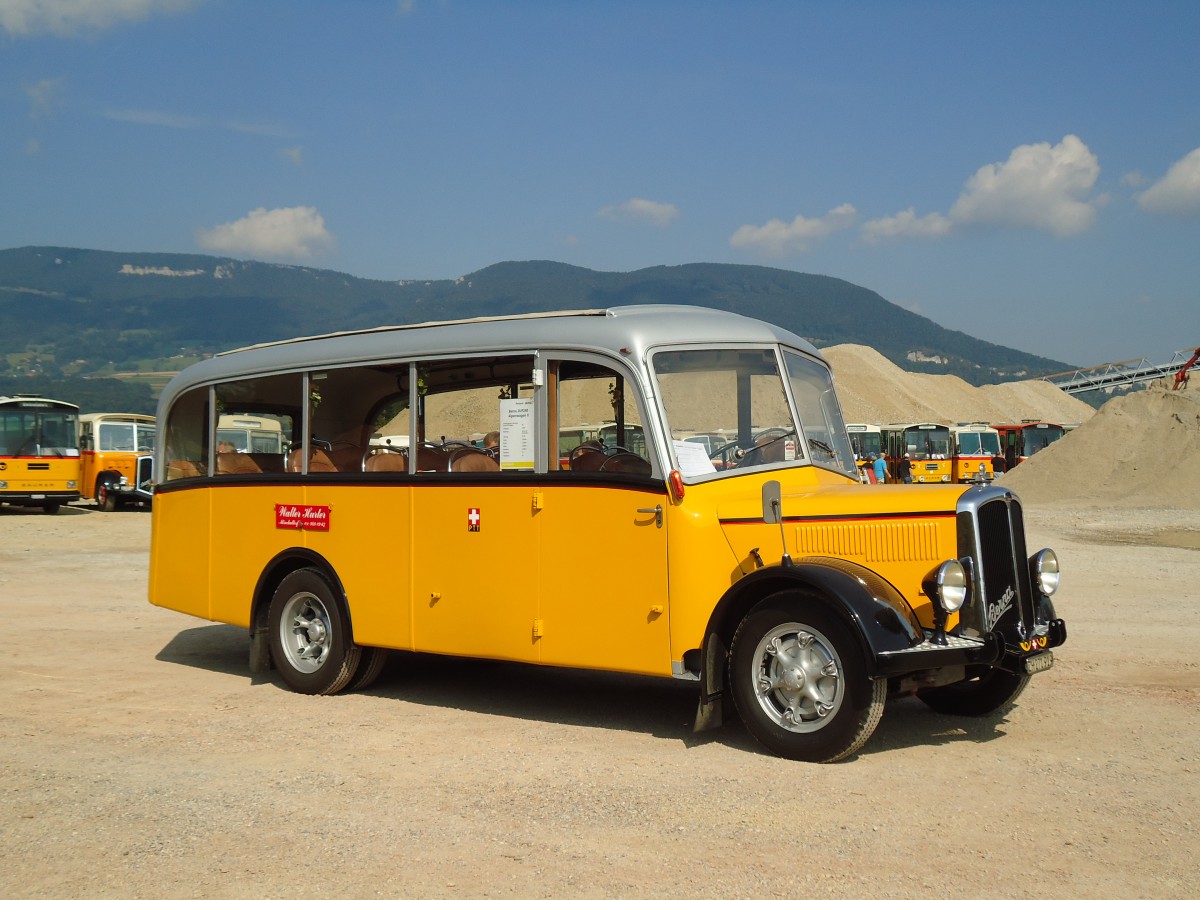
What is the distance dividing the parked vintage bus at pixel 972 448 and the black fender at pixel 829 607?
137 feet

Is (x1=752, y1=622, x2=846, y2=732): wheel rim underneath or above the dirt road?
above

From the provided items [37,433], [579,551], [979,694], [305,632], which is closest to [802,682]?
[579,551]

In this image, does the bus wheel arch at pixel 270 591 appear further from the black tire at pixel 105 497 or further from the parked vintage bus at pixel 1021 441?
the parked vintage bus at pixel 1021 441

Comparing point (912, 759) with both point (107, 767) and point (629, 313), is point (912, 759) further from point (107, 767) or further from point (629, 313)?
point (107, 767)

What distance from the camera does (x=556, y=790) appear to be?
5.86 m

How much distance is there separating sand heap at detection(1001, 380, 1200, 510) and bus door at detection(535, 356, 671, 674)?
98.3 feet

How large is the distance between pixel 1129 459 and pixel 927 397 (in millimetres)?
79141

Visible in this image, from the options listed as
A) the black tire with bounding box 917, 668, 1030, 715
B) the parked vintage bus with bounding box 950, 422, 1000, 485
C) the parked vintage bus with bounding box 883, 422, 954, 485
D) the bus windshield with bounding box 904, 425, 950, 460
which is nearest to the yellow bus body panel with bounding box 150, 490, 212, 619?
the black tire with bounding box 917, 668, 1030, 715

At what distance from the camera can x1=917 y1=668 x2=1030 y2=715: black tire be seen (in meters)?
7.26

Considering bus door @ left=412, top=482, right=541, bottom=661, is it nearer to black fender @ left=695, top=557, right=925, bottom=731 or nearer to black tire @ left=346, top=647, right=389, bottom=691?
black tire @ left=346, top=647, right=389, bottom=691

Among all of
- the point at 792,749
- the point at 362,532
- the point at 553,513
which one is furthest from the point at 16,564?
the point at 792,749

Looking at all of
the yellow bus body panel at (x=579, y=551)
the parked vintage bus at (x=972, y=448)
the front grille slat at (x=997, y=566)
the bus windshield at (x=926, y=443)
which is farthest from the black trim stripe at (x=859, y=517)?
the bus windshield at (x=926, y=443)

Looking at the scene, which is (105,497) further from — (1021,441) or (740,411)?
(1021,441)

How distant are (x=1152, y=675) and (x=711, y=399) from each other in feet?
14.3
